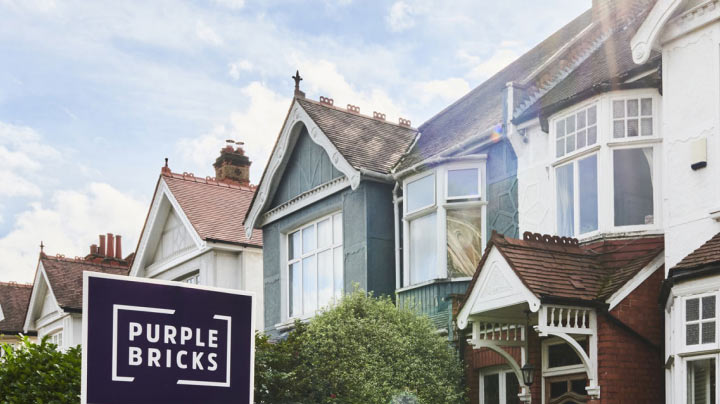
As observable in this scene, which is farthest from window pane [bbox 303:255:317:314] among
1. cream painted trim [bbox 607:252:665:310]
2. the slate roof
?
cream painted trim [bbox 607:252:665:310]

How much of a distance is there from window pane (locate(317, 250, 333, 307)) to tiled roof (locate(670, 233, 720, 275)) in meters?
9.75

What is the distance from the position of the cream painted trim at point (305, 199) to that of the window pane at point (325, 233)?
530 mm

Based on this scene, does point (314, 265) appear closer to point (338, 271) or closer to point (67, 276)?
point (338, 271)

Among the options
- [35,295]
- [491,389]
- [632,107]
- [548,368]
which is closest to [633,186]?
[632,107]

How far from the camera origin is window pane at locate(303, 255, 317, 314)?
2069 cm

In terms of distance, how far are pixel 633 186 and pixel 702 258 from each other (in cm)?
271

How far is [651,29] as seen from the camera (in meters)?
12.6

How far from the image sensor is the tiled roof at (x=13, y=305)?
125 feet

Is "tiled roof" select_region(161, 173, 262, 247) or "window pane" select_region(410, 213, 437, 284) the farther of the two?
"tiled roof" select_region(161, 173, 262, 247)

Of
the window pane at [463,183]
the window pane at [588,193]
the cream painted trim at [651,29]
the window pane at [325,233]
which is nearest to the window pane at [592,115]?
the window pane at [588,193]

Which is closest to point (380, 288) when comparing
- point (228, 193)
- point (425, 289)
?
point (425, 289)

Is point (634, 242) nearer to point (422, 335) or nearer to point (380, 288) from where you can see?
point (422, 335)

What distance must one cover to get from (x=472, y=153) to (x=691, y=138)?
5340mm

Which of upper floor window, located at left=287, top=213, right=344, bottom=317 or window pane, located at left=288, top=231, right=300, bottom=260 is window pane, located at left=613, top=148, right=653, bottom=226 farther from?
window pane, located at left=288, top=231, right=300, bottom=260
